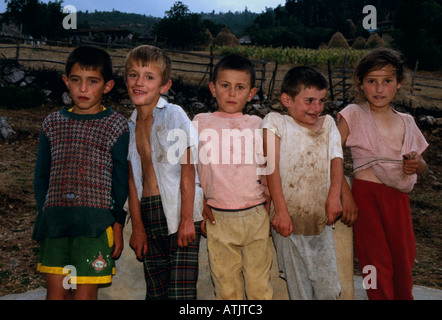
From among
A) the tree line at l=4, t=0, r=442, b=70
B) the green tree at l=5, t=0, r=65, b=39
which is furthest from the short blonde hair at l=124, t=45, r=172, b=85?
the green tree at l=5, t=0, r=65, b=39

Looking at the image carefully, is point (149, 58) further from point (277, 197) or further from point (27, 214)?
point (27, 214)

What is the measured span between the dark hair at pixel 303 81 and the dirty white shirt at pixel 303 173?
0.20 meters

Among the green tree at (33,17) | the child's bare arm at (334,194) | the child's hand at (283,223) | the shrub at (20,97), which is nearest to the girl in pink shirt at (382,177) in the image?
the child's bare arm at (334,194)

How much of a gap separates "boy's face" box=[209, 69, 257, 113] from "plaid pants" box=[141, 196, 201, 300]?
25.7 inches

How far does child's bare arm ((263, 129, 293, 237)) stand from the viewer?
77.6 inches

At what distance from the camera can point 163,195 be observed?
196 cm

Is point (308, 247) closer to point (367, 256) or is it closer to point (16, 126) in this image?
point (367, 256)

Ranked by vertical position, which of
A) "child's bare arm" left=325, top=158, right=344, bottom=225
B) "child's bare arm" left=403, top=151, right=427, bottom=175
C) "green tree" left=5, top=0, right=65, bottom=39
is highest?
"green tree" left=5, top=0, right=65, bottom=39

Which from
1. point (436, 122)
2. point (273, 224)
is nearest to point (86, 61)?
point (273, 224)

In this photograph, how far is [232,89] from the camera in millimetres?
2057

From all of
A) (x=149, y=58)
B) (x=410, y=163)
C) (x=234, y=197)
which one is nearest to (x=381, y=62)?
(x=410, y=163)

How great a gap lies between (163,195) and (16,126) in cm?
700

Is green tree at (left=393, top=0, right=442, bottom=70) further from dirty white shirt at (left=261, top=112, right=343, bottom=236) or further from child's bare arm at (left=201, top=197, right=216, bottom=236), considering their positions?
child's bare arm at (left=201, top=197, right=216, bottom=236)

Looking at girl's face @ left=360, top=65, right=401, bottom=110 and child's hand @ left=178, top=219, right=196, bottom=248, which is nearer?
child's hand @ left=178, top=219, right=196, bottom=248
